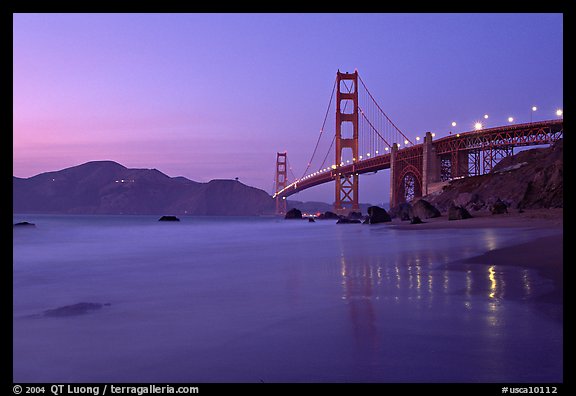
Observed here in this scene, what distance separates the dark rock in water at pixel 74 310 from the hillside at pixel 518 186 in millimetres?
22281

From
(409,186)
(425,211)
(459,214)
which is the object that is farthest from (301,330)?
(409,186)

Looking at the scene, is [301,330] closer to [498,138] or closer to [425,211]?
[425,211]

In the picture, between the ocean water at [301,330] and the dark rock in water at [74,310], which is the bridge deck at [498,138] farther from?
the dark rock in water at [74,310]

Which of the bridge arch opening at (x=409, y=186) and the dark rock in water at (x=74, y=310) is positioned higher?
the bridge arch opening at (x=409, y=186)

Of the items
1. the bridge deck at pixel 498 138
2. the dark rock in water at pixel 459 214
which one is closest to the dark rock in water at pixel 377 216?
the dark rock in water at pixel 459 214

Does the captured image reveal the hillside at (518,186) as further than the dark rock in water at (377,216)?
No

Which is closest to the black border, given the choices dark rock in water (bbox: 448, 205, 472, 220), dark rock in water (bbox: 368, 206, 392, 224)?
dark rock in water (bbox: 448, 205, 472, 220)

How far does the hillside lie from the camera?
24859 millimetres

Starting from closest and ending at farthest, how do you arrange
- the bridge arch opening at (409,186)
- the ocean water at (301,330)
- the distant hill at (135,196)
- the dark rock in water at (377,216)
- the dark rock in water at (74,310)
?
1. the ocean water at (301,330)
2. the dark rock in water at (74,310)
3. the dark rock in water at (377,216)
4. the bridge arch opening at (409,186)
5. the distant hill at (135,196)

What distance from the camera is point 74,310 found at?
539cm

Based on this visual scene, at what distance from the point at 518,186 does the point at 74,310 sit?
2942cm

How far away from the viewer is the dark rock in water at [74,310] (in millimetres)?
5199
